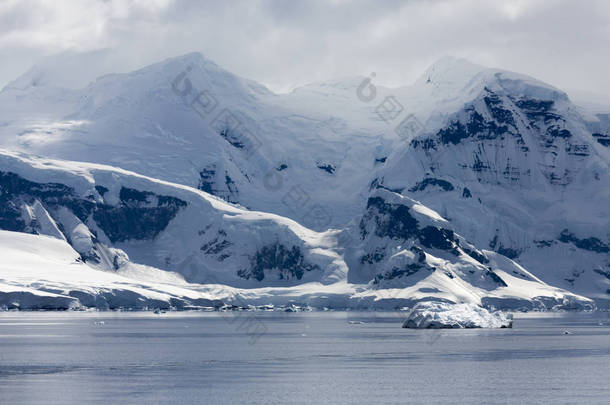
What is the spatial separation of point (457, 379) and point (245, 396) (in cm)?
2891

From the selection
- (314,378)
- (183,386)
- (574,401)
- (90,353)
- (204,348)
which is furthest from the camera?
(204,348)

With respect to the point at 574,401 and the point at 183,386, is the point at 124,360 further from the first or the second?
the point at 574,401

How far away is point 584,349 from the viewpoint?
191500 mm

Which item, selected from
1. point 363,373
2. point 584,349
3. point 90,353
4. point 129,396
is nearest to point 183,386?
point 129,396

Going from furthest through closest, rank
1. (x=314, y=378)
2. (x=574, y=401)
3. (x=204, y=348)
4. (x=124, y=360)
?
(x=204, y=348) → (x=124, y=360) → (x=314, y=378) → (x=574, y=401)

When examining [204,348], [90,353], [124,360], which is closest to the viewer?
[124,360]

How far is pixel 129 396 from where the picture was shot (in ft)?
389

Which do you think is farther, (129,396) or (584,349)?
(584,349)

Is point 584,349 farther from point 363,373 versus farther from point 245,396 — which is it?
point 245,396

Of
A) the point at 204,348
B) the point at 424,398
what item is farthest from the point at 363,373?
the point at 204,348

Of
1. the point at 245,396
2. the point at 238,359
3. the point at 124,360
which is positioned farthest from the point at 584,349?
the point at 245,396

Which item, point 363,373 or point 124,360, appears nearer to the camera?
point 363,373

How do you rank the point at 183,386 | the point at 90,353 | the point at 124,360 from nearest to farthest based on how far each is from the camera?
the point at 183,386 → the point at 124,360 → the point at 90,353

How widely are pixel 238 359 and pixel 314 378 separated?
31.2 m
